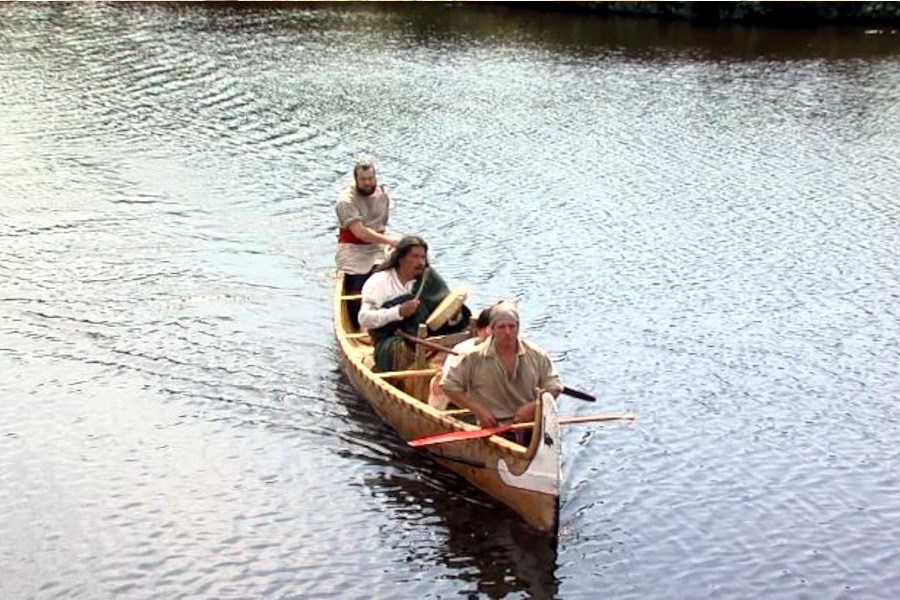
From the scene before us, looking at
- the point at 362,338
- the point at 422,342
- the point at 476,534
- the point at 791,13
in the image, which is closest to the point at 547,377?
the point at 476,534

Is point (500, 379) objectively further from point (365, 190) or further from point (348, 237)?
point (365, 190)

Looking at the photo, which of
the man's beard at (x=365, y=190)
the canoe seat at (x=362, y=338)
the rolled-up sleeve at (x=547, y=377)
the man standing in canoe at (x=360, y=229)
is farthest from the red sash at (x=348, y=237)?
the rolled-up sleeve at (x=547, y=377)

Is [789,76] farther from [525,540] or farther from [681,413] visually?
[525,540]

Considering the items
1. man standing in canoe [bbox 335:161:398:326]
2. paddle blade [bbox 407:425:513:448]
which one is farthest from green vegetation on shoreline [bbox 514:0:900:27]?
paddle blade [bbox 407:425:513:448]

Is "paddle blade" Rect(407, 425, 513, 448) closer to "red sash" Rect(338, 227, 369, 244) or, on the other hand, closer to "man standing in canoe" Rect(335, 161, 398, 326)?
"man standing in canoe" Rect(335, 161, 398, 326)

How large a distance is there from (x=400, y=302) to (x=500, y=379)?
106 inches

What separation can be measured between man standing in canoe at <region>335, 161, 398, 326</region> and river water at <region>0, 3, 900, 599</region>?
116 centimetres

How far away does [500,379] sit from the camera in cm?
1288

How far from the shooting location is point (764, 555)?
12922 mm

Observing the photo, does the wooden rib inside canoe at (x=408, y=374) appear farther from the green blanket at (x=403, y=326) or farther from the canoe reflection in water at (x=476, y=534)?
the canoe reflection in water at (x=476, y=534)

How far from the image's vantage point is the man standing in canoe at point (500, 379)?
12797 mm

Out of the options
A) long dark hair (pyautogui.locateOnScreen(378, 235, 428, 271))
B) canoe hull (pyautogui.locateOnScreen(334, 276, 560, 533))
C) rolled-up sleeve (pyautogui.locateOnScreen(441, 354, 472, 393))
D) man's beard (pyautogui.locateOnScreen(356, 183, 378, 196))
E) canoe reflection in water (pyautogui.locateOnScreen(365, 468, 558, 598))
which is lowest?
canoe reflection in water (pyautogui.locateOnScreen(365, 468, 558, 598))

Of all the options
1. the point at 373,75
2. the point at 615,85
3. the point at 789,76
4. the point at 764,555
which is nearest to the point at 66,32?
the point at 373,75

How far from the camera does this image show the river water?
12.8 metres
